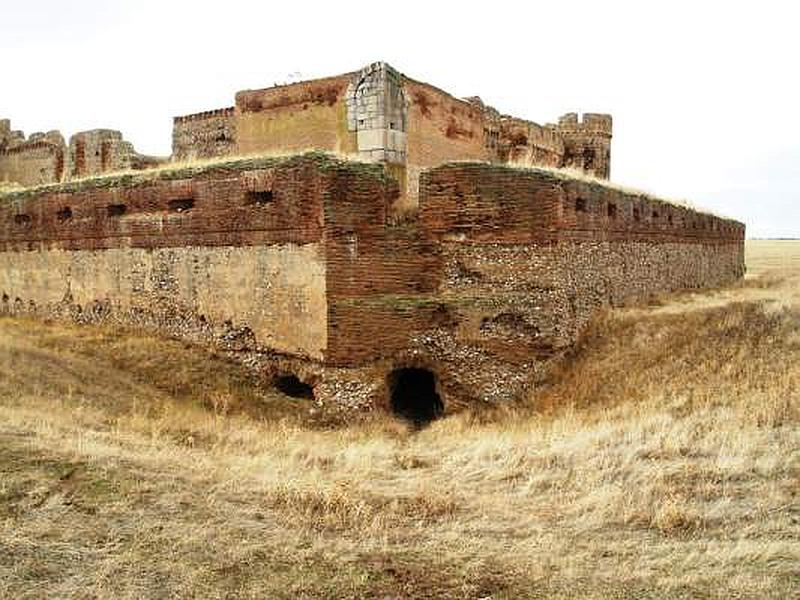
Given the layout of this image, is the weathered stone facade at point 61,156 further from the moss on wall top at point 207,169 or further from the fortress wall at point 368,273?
the fortress wall at point 368,273

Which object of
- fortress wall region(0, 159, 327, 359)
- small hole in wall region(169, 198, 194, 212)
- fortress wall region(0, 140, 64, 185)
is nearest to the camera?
fortress wall region(0, 159, 327, 359)

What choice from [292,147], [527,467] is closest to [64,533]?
[527,467]

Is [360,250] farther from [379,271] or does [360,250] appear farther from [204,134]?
[204,134]

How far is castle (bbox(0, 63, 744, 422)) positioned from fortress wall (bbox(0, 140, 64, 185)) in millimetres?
8999

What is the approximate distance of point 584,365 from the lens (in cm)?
1221

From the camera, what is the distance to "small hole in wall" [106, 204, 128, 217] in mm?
14530

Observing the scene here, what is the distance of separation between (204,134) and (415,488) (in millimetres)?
14735

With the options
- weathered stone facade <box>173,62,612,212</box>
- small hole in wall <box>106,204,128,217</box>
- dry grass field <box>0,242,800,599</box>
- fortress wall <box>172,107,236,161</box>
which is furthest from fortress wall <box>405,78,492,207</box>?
fortress wall <box>172,107,236,161</box>

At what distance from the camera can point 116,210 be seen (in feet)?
48.1

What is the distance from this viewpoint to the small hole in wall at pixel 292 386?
39.8 ft

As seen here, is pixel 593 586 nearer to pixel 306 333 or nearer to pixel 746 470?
pixel 746 470

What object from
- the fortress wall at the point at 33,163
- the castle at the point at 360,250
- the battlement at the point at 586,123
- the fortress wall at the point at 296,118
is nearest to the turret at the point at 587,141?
the battlement at the point at 586,123

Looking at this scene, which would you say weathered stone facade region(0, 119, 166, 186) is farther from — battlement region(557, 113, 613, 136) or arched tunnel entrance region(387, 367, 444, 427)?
battlement region(557, 113, 613, 136)

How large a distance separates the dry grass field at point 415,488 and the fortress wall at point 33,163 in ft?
46.0
